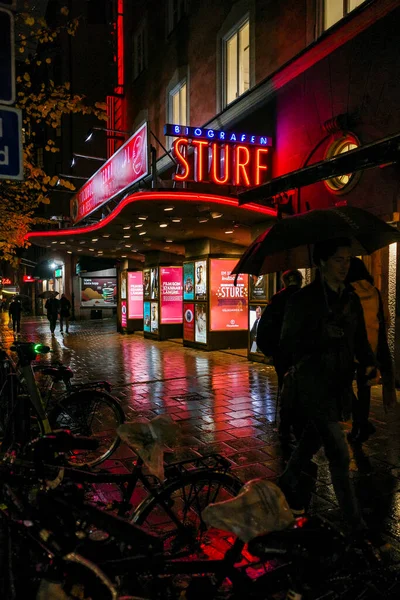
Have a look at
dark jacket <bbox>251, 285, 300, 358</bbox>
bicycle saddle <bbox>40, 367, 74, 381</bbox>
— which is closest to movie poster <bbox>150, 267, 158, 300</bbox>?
bicycle saddle <bbox>40, 367, 74, 381</bbox>

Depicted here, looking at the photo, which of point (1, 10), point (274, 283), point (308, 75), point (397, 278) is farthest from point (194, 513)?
point (308, 75)

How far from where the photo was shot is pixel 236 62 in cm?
1352

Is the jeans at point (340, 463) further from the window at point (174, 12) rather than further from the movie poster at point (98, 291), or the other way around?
the movie poster at point (98, 291)

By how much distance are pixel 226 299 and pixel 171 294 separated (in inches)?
157

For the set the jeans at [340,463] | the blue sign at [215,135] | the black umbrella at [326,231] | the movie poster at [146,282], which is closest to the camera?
the jeans at [340,463]

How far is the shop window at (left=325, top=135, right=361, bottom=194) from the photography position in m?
9.00

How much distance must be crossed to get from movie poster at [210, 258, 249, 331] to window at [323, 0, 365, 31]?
22.3 ft

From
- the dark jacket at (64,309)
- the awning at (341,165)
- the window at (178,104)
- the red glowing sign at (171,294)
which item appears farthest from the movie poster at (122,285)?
the awning at (341,165)

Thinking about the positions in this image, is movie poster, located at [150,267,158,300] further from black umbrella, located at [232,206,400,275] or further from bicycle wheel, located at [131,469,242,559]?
bicycle wheel, located at [131,469,242,559]

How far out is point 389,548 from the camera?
3.39 m

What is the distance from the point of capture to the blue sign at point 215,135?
10.8 meters

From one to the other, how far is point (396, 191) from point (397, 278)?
1.50 m

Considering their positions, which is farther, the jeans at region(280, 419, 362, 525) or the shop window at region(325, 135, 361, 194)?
the shop window at region(325, 135, 361, 194)

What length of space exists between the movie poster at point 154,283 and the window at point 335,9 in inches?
416
